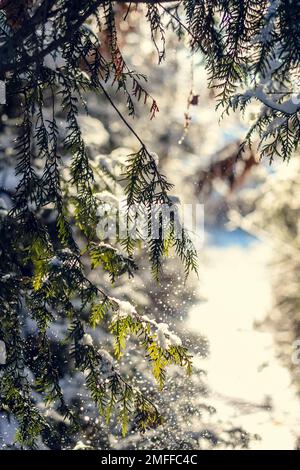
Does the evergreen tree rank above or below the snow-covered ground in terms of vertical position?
below

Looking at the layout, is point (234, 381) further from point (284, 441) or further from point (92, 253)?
Answer: point (92, 253)

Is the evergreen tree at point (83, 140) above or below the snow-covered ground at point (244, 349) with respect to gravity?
below

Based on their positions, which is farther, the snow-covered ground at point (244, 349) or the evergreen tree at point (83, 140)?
the snow-covered ground at point (244, 349)

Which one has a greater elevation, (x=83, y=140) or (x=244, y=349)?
(x=244, y=349)

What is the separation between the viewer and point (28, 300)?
3.05 metres

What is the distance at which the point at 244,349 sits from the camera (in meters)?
7.83

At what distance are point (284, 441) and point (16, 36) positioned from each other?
18.3 feet

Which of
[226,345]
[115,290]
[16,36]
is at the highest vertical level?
[115,290]

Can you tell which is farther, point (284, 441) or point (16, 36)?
point (284, 441)

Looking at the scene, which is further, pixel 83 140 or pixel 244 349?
pixel 244 349

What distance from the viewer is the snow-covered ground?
661 cm

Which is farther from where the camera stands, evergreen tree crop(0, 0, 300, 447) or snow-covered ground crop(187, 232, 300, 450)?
snow-covered ground crop(187, 232, 300, 450)

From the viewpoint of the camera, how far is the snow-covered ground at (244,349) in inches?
260
